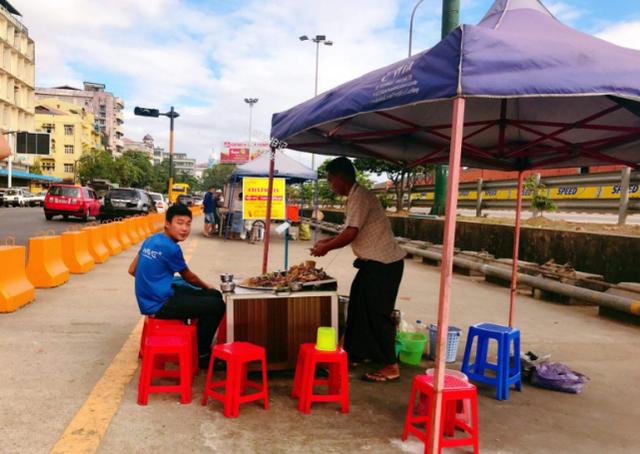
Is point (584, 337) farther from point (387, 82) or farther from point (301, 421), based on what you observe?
point (387, 82)

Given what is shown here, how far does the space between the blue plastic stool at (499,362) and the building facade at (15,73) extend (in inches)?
2413

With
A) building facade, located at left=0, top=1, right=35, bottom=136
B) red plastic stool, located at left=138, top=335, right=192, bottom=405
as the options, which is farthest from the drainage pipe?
building facade, located at left=0, top=1, right=35, bottom=136

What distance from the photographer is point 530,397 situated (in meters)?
4.09

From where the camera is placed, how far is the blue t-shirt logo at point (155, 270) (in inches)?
157

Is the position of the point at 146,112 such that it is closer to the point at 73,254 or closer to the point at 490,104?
the point at 73,254

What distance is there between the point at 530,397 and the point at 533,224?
310 inches

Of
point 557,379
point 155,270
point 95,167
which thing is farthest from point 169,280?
point 95,167

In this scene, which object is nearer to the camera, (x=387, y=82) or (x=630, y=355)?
(x=387, y=82)

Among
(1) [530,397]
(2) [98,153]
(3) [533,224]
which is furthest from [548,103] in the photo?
(2) [98,153]

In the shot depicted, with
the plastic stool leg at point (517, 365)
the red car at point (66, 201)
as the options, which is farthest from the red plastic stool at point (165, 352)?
the red car at point (66, 201)

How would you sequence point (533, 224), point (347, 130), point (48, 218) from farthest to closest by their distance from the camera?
point (48, 218) < point (533, 224) < point (347, 130)

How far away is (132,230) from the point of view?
14.9 metres

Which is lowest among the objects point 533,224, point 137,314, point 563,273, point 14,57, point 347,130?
point 137,314

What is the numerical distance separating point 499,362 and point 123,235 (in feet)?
38.0
